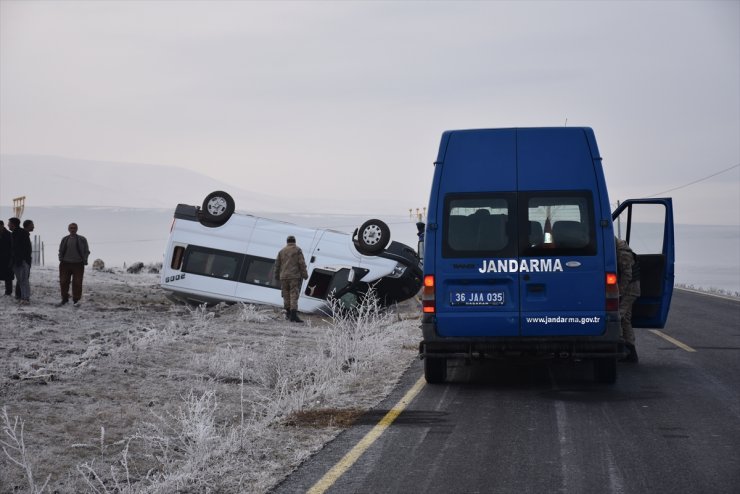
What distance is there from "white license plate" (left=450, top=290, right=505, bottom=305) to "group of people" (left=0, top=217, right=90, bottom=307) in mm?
12322

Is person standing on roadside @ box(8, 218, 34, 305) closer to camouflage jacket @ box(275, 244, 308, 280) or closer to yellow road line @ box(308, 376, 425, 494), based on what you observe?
camouflage jacket @ box(275, 244, 308, 280)

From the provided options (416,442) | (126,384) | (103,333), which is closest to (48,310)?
(103,333)

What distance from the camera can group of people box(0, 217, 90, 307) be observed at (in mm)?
20969

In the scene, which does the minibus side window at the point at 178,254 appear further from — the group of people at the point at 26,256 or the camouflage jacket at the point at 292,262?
the camouflage jacket at the point at 292,262

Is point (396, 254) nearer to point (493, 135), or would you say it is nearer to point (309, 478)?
point (493, 135)

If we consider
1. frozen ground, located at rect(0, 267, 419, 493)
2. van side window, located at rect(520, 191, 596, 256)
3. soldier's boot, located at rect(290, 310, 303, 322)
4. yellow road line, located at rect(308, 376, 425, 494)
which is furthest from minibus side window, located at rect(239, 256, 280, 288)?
van side window, located at rect(520, 191, 596, 256)

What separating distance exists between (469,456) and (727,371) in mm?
6215

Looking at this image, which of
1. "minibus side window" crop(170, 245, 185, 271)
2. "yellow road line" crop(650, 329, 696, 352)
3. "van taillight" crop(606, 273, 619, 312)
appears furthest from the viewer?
"minibus side window" crop(170, 245, 185, 271)

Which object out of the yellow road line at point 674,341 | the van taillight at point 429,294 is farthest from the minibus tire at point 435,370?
the yellow road line at point 674,341

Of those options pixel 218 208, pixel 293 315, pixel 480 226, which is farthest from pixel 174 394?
pixel 218 208

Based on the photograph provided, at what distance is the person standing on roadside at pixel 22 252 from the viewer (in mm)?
20875

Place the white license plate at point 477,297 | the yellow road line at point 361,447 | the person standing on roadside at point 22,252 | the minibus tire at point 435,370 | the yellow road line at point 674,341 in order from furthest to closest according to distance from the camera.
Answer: the person standing on roadside at point 22,252 < the yellow road line at point 674,341 < the minibus tire at point 435,370 < the white license plate at point 477,297 < the yellow road line at point 361,447

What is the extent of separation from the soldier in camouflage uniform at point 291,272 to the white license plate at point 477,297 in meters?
9.80

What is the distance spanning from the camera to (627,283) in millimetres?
12469
